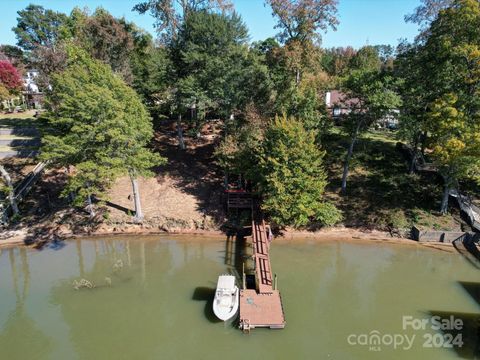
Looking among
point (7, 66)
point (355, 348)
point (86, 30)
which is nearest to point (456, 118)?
point (355, 348)

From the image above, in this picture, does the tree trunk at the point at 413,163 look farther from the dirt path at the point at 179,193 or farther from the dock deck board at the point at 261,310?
the dock deck board at the point at 261,310

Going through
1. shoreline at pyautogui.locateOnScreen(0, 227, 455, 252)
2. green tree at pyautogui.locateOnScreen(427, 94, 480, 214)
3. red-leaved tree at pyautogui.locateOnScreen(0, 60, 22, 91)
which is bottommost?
shoreline at pyautogui.locateOnScreen(0, 227, 455, 252)

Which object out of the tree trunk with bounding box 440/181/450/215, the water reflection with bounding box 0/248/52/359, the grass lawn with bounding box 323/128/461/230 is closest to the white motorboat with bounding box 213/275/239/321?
the water reflection with bounding box 0/248/52/359

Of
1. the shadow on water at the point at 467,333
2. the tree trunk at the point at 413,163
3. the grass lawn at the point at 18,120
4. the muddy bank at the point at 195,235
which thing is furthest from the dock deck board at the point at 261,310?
the grass lawn at the point at 18,120

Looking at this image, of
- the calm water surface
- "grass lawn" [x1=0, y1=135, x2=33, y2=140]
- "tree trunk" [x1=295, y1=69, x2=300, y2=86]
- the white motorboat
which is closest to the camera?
the calm water surface

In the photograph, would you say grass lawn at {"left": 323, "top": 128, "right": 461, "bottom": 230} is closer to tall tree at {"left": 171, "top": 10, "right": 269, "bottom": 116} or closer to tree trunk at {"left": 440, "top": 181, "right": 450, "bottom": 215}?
tree trunk at {"left": 440, "top": 181, "right": 450, "bottom": 215}

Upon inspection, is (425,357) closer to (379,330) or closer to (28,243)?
(379,330)
